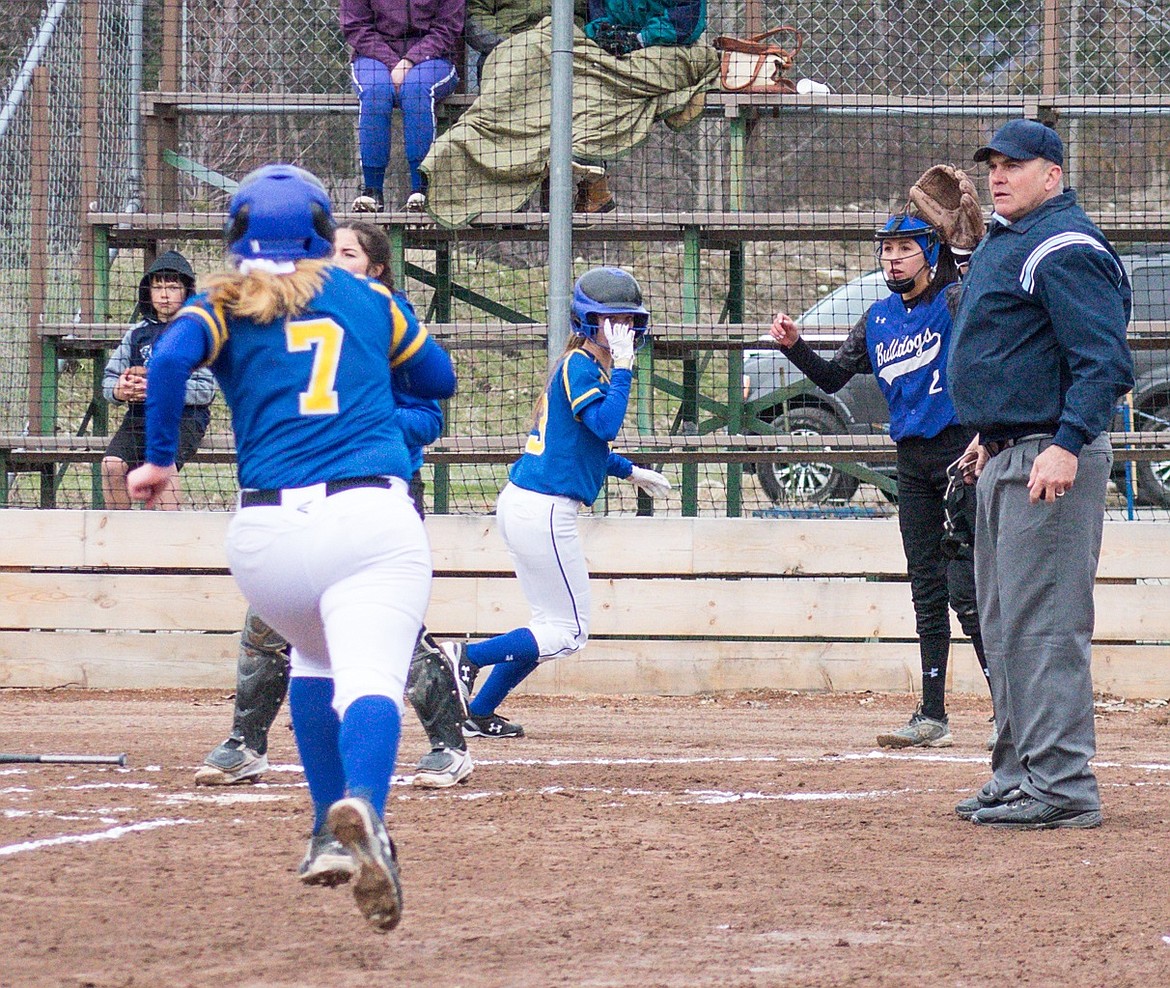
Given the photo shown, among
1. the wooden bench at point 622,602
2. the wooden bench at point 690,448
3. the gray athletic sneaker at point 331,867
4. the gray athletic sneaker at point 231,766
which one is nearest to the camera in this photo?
the gray athletic sneaker at point 331,867

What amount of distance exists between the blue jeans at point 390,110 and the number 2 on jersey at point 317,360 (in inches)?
237

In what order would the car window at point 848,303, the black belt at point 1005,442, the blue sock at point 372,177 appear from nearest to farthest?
1. the black belt at point 1005,442
2. the blue sock at point 372,177
3. the car window at point 848,303

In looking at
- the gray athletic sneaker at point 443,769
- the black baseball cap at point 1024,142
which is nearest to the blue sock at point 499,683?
the gray athletic sneaker at point 443,769

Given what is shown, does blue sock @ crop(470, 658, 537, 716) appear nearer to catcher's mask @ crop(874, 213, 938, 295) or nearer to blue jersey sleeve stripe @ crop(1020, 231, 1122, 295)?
catcher's mask @ crop(874, 213, 938, 295)

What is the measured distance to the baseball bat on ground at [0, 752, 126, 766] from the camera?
543 centimetres

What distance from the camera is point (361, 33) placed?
9.24 m

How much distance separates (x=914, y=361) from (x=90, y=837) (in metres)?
3.58

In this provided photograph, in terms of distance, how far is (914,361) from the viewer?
20.1ft

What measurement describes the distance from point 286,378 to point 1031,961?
6.49 feet

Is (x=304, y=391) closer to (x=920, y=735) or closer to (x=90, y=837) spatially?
(x=90, y=837)

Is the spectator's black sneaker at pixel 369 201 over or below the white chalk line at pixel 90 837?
over

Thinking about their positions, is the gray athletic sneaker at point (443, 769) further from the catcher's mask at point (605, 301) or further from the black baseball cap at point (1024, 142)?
the black baseball cap at point (1024, 142)

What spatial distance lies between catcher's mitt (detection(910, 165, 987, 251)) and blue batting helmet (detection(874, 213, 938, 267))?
3 cm

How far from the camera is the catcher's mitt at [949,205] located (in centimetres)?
613
